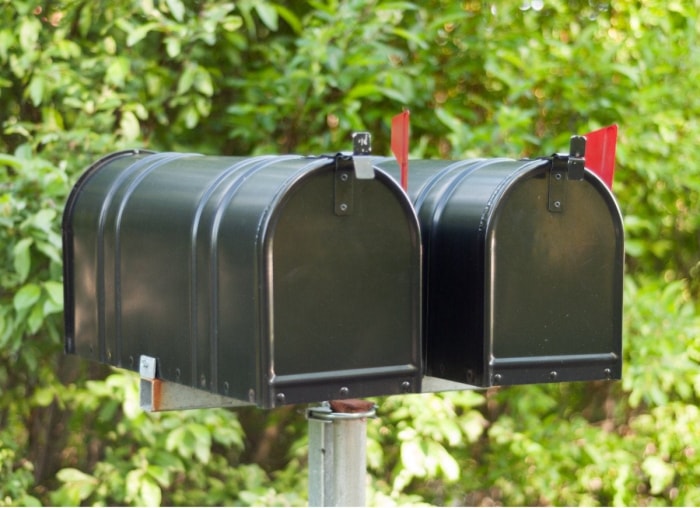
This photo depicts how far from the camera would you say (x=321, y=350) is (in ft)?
5.31

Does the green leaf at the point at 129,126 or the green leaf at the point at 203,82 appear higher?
the green leaf at the point at 203,82

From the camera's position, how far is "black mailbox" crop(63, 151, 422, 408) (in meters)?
1.57

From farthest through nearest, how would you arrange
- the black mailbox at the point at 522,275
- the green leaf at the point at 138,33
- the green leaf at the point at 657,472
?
the green leaf at the point at 657,472 < the green leaf at the point at 138,33 < the black mailbox at the point at 522,275

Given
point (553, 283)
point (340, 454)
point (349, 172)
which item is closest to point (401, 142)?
point (349, 172)

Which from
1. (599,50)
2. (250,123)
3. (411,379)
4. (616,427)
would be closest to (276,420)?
(250,123)

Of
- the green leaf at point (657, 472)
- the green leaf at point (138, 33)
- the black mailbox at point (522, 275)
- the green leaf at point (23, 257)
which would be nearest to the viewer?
the black mailbox at point (522, 275)

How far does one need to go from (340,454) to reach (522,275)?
436 millimetres

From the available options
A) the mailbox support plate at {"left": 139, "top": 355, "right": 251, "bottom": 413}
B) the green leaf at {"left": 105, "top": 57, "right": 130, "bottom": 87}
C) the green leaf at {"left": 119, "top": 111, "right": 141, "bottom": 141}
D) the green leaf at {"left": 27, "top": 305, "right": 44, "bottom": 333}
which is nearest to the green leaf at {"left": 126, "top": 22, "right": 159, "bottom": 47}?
the green leaf at {"left": 105, "top": 57, "right": 130, "bottom": 87}

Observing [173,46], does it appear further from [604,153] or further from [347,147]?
[604,153]

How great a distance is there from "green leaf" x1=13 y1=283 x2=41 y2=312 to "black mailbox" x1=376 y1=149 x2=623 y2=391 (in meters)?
1.50

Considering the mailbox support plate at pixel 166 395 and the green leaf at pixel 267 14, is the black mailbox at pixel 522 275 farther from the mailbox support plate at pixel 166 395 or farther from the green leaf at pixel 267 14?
the green leaf at pixel 267 14

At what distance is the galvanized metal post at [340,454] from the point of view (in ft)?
6.31

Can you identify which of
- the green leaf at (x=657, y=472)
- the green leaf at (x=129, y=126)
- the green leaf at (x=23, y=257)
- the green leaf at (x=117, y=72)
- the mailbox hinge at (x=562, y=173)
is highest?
the green leaf at (x=117, y=72)

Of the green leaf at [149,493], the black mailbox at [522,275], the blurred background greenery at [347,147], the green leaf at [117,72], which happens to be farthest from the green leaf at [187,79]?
the black mailbox at [522,275]
